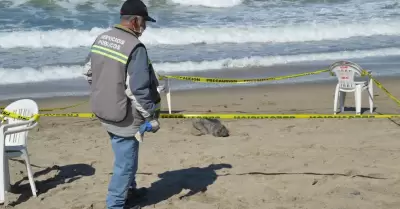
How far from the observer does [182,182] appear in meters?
6.69

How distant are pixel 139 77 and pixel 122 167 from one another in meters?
0.82

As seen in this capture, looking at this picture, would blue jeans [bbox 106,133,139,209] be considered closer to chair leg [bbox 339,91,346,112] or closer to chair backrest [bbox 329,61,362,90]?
chair backrest [bbox 329,61,362,90]

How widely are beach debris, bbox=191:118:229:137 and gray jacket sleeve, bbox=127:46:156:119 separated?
3.32 meters

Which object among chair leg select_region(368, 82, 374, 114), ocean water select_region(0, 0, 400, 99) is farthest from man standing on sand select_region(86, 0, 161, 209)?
ocean water select_region(0, 0, 400, 99)

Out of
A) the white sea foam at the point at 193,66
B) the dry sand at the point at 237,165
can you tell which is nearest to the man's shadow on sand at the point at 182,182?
the dry sand at the point at 237,165

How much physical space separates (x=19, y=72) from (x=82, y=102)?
301 cm

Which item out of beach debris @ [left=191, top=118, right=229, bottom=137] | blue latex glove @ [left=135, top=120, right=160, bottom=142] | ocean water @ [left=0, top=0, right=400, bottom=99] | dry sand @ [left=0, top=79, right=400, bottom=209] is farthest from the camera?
ocean water @ [left=0, top=0, right=400, bottom=99]

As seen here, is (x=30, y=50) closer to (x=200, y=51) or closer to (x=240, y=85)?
(x=200, y=51)

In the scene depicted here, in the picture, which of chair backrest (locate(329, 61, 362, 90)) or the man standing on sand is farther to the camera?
chair backrest (locate(329, 61, 362, 90))

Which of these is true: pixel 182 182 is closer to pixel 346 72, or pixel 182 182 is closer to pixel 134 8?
pixel 134 8

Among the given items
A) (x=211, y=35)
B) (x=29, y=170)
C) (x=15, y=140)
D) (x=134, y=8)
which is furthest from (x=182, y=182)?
(x=211, y=35)

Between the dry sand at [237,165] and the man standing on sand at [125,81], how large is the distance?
3.30 feet

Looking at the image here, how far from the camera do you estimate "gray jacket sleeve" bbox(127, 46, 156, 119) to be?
5.10 m

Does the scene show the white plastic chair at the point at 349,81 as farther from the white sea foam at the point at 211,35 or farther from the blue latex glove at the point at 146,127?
the white sea foam at the point at 211,35
